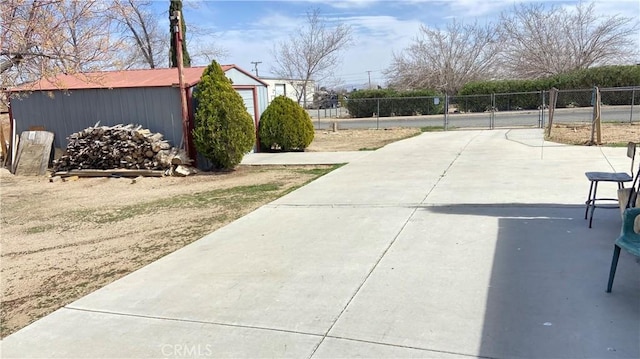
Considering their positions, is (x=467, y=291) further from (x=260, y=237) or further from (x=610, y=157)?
(x=610, y=157)

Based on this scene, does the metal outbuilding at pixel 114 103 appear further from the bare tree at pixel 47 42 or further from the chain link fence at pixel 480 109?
the chain link fence at pixel 480 109

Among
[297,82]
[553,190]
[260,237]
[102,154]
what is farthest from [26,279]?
[297,82]

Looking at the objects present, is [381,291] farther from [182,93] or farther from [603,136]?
[603,136]

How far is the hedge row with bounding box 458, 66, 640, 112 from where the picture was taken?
32594 mm

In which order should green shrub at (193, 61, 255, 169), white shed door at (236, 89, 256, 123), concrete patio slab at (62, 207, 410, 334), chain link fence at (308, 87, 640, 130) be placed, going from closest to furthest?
concrete patio slab at (62, 207, 410, 334), green shrub at (193, 61, 255, 169), white shed door at (236, 89, 256, 123), chain link fence at (308, 87, 640, 130)

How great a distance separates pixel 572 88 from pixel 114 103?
31.5 m

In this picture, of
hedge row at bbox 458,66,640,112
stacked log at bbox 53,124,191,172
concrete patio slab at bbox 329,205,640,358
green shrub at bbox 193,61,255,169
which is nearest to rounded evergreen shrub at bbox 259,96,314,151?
green shrub at bbox 193,61,255,169

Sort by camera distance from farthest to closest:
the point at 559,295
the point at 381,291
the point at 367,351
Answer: the point at 381,291, the point at 559,295, the point at 367,351

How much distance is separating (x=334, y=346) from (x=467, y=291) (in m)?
1.33

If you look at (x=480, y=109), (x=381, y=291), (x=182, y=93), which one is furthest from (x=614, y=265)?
(x=480, y=109)

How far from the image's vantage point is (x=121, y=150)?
12.5 m

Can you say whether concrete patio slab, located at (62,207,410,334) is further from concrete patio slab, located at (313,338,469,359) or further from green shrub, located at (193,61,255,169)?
green shrub, located at (193,61,255,169)

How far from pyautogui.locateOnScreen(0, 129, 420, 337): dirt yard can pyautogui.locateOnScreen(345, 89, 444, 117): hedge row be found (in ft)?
83.9

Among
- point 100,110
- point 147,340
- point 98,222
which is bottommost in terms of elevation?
point 98,222
